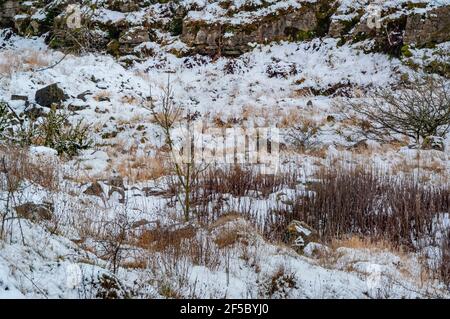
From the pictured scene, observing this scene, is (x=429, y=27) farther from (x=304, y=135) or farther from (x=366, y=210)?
(x=366, y=210)

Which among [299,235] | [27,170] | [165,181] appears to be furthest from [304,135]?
[27,170]

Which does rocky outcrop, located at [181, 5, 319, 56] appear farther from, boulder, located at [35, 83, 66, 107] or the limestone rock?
boulder, located at [35, 83, 66, 107]

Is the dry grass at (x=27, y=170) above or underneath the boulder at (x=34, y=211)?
underneath

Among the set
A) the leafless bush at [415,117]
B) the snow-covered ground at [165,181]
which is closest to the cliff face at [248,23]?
the snow-covered ground at [165,181]

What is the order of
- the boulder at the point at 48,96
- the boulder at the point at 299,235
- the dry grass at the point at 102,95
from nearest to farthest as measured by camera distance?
the boulder at the point at 299,235 → the boulder at the point at 48,96 → the dry grass at the point at 102,95

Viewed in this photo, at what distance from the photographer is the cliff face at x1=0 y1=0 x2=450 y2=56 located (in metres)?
12.6

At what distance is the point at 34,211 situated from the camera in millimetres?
4004

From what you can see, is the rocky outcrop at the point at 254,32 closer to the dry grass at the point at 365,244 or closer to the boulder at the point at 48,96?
the boulder at the point at 48,96

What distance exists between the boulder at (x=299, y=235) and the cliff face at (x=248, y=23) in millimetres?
9413

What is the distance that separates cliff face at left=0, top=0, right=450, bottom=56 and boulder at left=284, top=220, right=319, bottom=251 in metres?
9.41

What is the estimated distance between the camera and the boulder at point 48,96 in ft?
35.0

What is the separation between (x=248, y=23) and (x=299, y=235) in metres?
11.4

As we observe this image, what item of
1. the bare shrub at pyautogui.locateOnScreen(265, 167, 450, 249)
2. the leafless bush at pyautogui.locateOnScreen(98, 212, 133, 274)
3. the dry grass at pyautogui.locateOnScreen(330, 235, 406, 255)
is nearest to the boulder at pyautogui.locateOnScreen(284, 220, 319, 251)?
the bare shrub at pyautogui.locateOnScreen(265, 167, 450, 249)
